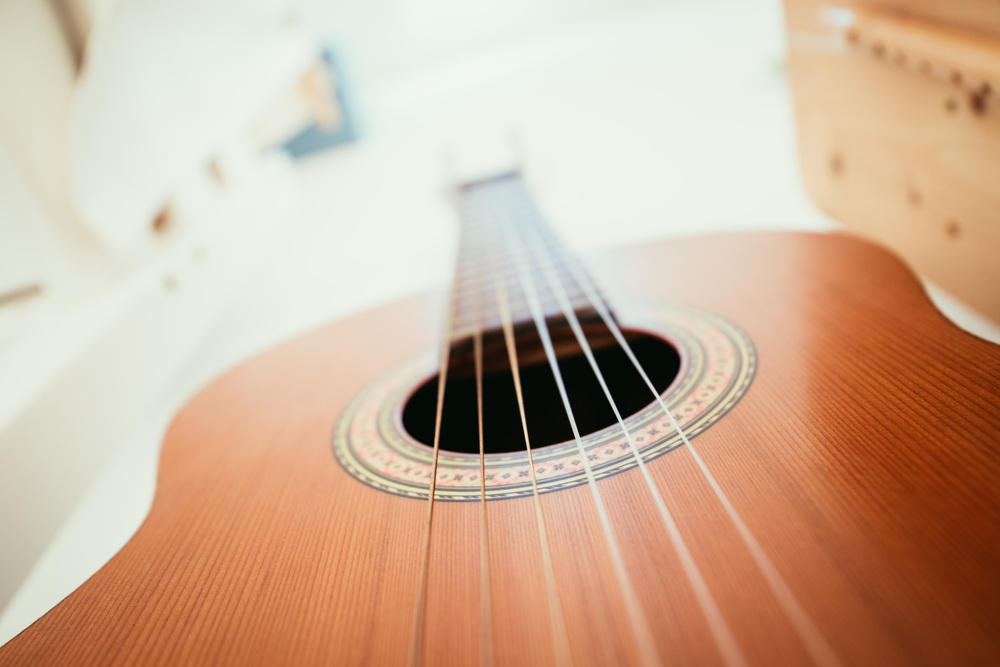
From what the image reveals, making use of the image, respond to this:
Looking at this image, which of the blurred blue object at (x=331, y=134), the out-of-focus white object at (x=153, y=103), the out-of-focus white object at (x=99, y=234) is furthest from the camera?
the blurred blue object at (x=331, y=134)

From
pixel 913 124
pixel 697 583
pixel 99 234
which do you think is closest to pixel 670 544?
pixel 697 583

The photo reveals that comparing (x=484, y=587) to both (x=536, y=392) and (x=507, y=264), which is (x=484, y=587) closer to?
(x=536, y=392)

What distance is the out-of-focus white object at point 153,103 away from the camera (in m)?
1.26

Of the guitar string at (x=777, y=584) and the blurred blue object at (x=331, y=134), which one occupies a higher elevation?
the blurred blue object at (x=331, y=134)

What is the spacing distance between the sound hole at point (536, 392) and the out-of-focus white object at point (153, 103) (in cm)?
80

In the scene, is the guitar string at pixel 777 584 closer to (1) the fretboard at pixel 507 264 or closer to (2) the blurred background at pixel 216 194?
(1) the fretboard at pixel 507 264

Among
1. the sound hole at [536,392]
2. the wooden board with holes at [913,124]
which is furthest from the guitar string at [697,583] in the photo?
the wooden board with holes at [913,124]

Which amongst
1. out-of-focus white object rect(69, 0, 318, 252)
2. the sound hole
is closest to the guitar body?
the sound hole

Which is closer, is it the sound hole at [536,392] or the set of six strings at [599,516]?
the set of six strings at [599,516]

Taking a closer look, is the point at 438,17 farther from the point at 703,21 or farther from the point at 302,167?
the point at 302,167

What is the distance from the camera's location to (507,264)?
1078mm

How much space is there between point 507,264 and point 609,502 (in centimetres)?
62

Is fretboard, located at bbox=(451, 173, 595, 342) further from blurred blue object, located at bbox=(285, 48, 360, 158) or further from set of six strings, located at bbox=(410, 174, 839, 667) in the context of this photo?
blurred blue object, located at bbox=(285, 48, 360, 158)

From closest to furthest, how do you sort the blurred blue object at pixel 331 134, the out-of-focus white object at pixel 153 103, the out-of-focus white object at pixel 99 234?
the out-of-focus white object at pixel 99 234
the out-of-focus white object at pixel 153 103
the blurred blue object at pixel 331 134
